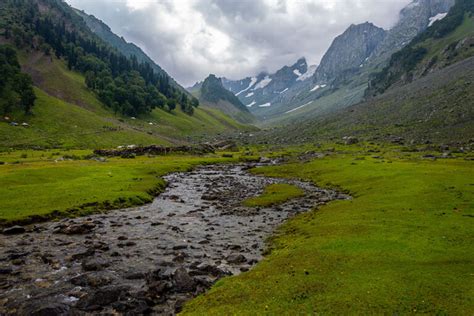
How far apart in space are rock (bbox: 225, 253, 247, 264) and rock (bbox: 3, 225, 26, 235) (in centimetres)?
2496

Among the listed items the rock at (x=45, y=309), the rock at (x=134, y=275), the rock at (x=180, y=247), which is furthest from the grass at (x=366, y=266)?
the rock at (x=180, y=247)

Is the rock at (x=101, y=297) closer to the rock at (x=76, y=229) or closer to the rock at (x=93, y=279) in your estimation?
the rock at (x=93, y=279)

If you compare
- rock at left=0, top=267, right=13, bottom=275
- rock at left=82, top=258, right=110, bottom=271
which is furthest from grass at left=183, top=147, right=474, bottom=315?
rock at left=0, top=267, right=13, bottom=275

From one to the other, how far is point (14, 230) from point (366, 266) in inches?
1475

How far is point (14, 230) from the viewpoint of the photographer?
1475 inches

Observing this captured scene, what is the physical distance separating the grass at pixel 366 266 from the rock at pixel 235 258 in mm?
2716

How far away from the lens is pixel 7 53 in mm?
185250

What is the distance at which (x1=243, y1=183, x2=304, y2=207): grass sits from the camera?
5691 cm

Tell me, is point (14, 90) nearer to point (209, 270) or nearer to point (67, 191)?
point (67, 191)

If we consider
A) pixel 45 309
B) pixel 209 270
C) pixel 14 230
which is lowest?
pixel 209 270

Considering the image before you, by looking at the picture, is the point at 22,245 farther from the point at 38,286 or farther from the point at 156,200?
the point at 156,200

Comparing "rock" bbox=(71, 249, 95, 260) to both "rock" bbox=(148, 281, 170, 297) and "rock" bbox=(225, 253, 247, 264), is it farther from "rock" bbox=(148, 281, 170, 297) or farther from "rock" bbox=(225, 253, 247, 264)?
"rock" bbox=(225, 253, 247, 264)

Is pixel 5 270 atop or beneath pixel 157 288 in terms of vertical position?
atop

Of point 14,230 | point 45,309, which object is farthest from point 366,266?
point 14,230
